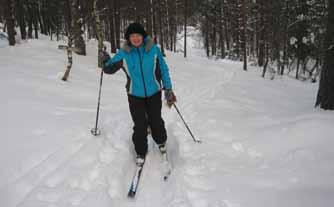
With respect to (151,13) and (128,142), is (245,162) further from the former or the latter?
(151,13)

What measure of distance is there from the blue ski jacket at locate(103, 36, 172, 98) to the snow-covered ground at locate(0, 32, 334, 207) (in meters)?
1.28

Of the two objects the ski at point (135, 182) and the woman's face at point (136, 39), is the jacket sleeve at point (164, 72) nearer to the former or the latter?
the woman's face at point (136, 39)

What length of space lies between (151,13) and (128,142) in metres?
22.2

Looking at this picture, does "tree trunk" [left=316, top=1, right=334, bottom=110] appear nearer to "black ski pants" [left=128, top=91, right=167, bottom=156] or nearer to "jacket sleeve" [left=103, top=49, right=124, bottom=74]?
"black ski pants" [left=128, top=91, right=167, bottom=156]

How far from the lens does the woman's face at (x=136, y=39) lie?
4.70 metres

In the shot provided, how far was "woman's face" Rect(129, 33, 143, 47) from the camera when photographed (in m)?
4.70

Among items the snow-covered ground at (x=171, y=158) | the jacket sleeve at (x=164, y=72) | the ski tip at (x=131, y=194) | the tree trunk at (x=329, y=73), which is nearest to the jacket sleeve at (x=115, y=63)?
the jacket sleeve at (x=164, y=72)

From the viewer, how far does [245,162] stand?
4.93 meters

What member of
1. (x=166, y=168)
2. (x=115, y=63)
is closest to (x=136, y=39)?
(x=115, y=63)

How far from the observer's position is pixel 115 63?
16.1ft

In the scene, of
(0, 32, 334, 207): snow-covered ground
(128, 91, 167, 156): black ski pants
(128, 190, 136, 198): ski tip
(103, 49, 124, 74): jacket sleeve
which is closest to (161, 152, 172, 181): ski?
(0, 32, 334, 207): snow-covered ground

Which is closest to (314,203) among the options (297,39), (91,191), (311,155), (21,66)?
(311,155)

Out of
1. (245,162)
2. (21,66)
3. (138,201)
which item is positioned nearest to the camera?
(138,201)

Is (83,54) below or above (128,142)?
above
